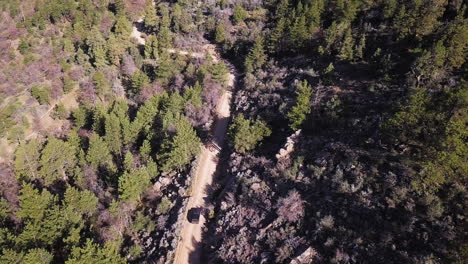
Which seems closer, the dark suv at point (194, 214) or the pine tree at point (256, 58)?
the dark suv at point (194, 214)

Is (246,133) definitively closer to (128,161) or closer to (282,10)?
(128,161)

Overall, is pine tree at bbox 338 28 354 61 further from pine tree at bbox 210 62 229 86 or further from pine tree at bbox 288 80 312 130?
pine tree at bbox 210 62 229 86

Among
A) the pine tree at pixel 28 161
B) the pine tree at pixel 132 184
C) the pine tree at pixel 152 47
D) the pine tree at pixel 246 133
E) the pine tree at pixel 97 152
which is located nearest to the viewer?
the pine tree at pixel 132 184

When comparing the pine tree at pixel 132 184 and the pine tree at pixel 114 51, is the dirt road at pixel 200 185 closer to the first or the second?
the pine tree at pixel 132 184

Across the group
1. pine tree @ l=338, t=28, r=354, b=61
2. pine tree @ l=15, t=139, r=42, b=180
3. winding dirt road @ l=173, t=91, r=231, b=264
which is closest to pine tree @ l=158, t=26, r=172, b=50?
winding dirt road @ l=173, t=91, r=231, b=264

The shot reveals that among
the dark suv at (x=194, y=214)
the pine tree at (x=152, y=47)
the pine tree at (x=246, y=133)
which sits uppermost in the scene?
the pine tree at (x=152, y=47)

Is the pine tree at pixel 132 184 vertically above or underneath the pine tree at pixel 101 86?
underneath

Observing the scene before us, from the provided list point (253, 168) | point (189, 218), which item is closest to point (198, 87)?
point (253, 168)

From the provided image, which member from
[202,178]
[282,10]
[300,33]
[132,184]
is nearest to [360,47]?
[300,33]

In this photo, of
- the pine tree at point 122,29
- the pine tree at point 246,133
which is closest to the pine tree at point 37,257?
the pine tree at point 246,133

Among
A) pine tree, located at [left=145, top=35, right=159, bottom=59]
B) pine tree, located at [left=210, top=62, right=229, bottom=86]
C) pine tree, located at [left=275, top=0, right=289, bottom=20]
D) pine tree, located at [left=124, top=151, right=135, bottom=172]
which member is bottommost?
pine tree, located at [left=124, top=151, right=135, bottom=172]

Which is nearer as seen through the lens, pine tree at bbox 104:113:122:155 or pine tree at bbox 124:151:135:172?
pine tree at bbox 124:151:135:172
